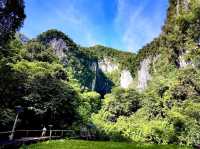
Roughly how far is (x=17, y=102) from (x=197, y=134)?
26023 mm

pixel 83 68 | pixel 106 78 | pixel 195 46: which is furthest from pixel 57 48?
pixel 195 46

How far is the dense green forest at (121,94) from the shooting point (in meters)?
30.1

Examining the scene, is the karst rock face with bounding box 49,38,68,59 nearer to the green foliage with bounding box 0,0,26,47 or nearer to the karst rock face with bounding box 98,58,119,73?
the karst rock face with bounding box 98,58,119,73

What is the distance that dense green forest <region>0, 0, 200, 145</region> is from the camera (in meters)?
30.1

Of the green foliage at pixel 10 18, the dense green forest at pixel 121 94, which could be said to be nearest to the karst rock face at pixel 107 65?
the dense green forest at pixel 121 94

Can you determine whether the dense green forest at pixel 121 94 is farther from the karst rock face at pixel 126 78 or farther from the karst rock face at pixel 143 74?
the karst rock face at pixel 126 78

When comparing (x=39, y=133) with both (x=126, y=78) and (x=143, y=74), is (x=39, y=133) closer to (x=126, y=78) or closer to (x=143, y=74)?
(x=143, y=74)

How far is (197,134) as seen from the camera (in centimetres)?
4925

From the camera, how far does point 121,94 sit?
252ft

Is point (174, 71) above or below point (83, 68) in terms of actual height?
below

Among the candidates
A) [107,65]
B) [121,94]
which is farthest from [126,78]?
[121,94]

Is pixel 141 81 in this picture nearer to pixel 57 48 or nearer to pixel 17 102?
pixel 57 48

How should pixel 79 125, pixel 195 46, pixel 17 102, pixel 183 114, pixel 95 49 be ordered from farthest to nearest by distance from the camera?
pixel 95 49
pixel 183 114
pixel 79 125
pixel 17 102
pixel 195 46

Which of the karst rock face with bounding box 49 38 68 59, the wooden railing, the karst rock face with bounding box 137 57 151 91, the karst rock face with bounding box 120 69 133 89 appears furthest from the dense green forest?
the karst rock face with bounding box 49 38 68 59
